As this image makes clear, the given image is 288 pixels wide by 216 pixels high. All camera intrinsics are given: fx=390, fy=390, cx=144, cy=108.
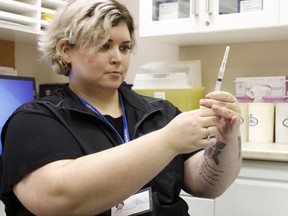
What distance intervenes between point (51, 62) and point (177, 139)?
1.93 feet

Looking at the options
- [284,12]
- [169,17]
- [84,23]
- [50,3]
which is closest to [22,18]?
[50,3]

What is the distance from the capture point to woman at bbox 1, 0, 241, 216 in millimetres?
817

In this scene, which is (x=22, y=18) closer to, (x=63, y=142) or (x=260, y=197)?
(x=63, y=142)

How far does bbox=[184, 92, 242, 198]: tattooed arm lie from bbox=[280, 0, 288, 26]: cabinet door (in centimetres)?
85

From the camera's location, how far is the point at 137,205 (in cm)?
105

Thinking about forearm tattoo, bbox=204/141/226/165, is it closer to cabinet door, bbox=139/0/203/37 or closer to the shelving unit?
cabinet door, bbox=139/0/203/37

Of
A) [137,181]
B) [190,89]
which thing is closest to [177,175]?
[137,181]

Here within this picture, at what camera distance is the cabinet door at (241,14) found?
175cm

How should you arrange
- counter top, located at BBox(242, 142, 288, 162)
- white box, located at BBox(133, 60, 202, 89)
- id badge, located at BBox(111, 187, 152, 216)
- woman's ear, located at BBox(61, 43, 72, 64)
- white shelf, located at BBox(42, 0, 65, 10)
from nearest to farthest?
id badge, located at BBox(111, 187, 152, 216) → woman's ear, located at BBox(61, 43, 72, 64) → counter top, located at BBox(242, 142, 288, 162) → white box, located at BBox(133, 60, 202, 89) → white shelf, located at BBox(42, 0, 65, 10)

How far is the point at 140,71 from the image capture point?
2.21 meters

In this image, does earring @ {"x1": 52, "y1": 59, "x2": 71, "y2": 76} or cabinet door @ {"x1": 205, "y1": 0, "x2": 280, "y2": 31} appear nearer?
earring @ {"x1": 52, "y1": 59, "x2": 71, "y2": 76}

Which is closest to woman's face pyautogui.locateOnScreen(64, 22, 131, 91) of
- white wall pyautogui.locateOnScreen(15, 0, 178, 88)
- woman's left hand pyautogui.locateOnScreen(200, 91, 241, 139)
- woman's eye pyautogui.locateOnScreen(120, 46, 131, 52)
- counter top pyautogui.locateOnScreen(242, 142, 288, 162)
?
woman's eye pyautogui.locateOnScreen(120, 46, 131, 52)

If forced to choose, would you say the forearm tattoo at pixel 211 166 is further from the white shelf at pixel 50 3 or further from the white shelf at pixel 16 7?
the white shelf at pixel 50 3

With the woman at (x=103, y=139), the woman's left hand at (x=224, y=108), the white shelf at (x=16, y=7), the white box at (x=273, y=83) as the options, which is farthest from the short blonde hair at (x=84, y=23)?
the white box at (x=273, y=83)
